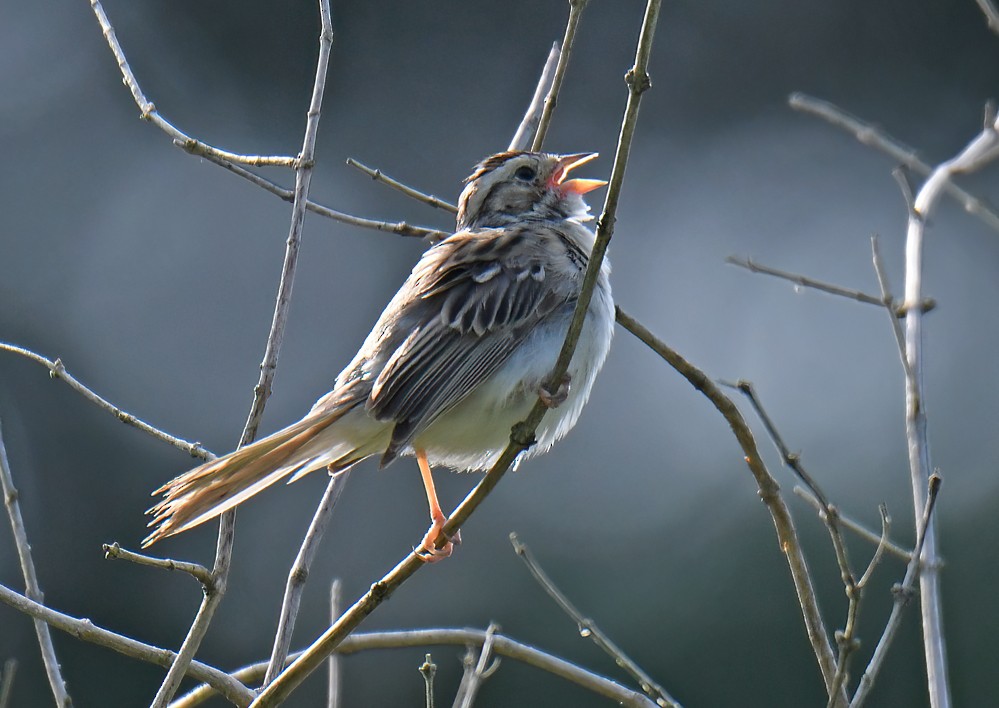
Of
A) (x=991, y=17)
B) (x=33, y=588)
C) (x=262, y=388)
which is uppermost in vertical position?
(x=991, y=17)

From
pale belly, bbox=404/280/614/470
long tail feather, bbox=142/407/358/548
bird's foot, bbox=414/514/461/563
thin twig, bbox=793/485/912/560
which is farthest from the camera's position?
pale belly, bbox=404/280/614/470

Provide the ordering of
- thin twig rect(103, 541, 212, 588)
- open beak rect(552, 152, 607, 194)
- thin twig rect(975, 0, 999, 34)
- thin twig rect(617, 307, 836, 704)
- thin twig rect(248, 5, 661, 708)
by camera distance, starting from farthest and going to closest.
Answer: open beak rect(552, 152, 607, 194), thin twig rect(975, 0, 999, 34), thin twig rect(617, 307, 836, 704), thin twig rect(248, 5, 661, 708), thin twig rect(103, 541, 212, 588)

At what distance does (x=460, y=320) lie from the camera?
4.79 metres

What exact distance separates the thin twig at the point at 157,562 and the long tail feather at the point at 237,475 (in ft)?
0.90

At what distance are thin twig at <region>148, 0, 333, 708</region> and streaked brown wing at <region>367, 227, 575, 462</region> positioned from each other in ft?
2.73

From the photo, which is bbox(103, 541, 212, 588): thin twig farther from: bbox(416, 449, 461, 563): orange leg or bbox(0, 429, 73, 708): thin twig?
bbox(416, 449, 461, 563): orange leg

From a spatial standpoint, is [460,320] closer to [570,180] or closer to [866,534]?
[570,180]

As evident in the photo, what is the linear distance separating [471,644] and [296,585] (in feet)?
2.47

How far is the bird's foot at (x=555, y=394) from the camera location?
13.0 ft

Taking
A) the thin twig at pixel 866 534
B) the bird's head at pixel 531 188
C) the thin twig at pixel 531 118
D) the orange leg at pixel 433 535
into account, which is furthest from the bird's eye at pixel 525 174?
the thin twig at pixel 866 534

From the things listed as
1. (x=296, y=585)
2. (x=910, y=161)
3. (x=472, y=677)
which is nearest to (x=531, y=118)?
(x=910, y=161)

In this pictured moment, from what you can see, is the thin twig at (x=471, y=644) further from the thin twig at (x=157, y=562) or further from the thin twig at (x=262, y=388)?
the thin twig at (x=157, y=562)

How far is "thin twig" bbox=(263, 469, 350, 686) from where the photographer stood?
3.73 meters

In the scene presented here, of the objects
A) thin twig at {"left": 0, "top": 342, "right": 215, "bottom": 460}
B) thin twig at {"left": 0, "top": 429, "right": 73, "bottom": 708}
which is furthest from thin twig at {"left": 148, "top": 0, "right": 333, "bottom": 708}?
thin twig at {"left": 0, "top": 429, "right": 73, "bottom": 708}
